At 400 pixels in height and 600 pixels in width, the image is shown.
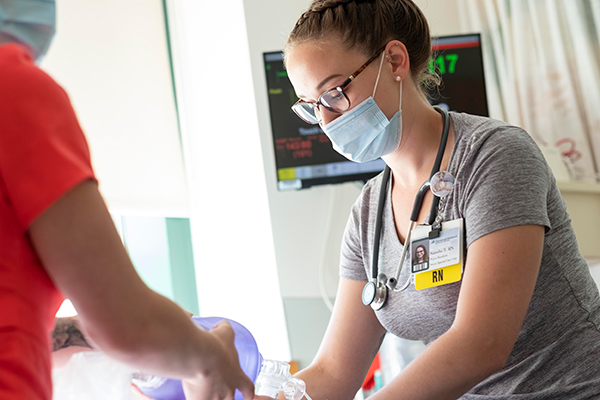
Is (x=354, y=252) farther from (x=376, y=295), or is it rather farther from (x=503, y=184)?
(x=503, y=184)

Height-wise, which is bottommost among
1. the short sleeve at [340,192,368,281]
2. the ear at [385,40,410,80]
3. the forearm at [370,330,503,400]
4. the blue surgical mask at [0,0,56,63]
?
the forearm at [370,330,503,400]

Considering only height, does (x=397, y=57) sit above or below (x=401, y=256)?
above

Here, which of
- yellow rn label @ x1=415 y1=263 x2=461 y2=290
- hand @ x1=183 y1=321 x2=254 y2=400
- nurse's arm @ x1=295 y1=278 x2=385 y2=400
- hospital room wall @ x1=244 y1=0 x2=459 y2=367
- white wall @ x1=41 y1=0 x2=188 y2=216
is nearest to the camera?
hand @ x1=183 y1=321 x2=254 y2=400

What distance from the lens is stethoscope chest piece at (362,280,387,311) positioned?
1.30m

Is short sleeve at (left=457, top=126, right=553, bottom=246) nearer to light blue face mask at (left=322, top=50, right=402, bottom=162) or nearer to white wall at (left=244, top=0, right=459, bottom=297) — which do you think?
light blue face mask at (left=322, top=50, right=402, bottom=162)

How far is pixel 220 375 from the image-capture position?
656 millimetres

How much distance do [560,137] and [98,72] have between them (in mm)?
2087

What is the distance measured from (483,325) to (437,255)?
21 centimetres

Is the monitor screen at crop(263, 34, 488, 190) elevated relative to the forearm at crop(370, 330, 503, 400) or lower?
elevated

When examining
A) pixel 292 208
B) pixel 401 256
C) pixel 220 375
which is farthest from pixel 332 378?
pixel 292 208

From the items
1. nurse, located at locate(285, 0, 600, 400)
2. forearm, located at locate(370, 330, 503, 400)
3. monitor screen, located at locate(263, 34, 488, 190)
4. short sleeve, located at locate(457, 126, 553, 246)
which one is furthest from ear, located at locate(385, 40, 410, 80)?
monitor screen, located at locate(263, 34, 488, 190)

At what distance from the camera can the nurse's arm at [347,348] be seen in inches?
53.5

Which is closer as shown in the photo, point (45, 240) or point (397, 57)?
point (45, 240)

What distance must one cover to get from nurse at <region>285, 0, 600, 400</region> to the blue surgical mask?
30.6 inches
